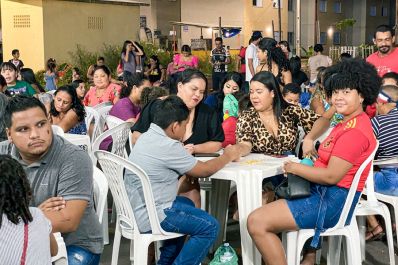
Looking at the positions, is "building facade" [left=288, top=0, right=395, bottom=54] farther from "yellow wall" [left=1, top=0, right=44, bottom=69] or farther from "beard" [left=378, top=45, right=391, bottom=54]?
"beard" [left=378, top=45, right=391, bottom=54]

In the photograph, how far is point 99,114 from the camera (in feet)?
23.6

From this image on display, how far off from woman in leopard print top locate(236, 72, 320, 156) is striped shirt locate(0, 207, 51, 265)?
268 centimetres

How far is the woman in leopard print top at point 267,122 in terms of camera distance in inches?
202

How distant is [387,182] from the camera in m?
5.02

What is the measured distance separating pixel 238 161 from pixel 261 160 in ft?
0.63

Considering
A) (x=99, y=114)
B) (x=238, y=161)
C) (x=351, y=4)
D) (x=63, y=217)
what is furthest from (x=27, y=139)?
(x=351, y=4)

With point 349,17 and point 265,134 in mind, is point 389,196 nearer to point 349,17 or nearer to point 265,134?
point 265,134

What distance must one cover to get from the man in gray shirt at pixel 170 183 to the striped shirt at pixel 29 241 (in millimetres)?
1456

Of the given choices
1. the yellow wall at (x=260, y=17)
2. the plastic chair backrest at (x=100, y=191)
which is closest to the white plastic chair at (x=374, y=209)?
the plastic chair backrest at (x=100, y=191)

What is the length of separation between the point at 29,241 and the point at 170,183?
1.64m

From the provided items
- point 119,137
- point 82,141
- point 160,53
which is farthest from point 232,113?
point 160,53

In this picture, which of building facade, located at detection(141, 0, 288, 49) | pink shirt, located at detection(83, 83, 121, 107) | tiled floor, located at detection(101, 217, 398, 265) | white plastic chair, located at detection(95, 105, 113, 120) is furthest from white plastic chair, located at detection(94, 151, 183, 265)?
building facade, located at detection(141, 0, 288, 49)

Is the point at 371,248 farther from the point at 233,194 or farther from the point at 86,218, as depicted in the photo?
the point at 86,218

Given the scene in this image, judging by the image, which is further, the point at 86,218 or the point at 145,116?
the point at 145,116
